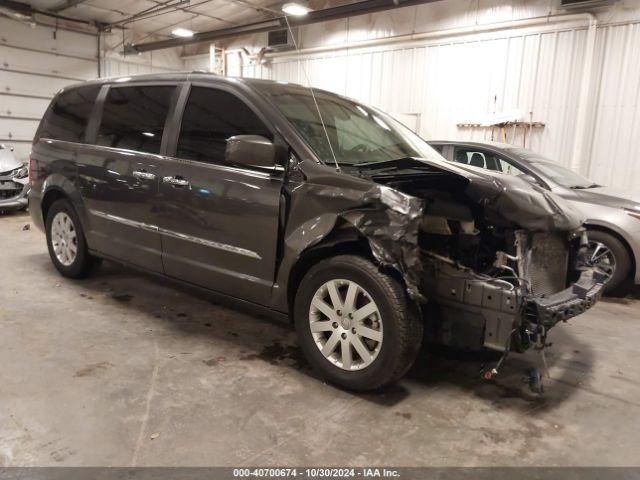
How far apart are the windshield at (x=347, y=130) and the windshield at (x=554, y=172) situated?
2120mm

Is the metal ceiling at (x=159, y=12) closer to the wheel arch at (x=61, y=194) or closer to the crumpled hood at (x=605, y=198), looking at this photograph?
the wheel arch at (x=61, y=194)

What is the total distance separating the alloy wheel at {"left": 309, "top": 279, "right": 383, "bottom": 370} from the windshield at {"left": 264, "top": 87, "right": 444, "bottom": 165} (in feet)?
2.46

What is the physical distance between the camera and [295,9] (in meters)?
9.24

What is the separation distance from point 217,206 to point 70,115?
221 centimetres

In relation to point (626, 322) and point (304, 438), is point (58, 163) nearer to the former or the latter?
point (304, 438)

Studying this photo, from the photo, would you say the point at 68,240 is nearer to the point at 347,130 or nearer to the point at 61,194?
the point at 61,194

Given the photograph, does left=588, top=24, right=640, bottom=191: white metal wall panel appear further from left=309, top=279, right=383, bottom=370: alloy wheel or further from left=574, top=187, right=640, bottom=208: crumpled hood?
left=309, top=279, right=383, bottom=370: alloy wheel

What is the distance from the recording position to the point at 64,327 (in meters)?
3.45

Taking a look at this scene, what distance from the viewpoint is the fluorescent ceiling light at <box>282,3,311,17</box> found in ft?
29.8

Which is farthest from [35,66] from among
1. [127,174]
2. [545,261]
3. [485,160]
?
[545,261]

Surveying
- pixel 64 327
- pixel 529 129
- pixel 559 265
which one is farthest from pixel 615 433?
pixel 529 129

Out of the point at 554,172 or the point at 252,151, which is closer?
the point at 252,151

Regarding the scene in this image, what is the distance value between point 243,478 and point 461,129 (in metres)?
7.88

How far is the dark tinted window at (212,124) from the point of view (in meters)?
2.99
